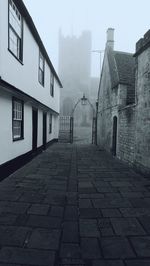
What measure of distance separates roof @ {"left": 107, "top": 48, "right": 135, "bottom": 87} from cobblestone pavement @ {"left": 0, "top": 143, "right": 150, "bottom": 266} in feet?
23.9

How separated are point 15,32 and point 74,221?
653 centimetres

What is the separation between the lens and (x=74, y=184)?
272 inches

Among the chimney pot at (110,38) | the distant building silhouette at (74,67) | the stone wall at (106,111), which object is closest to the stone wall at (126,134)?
the stone wall at (106,111)

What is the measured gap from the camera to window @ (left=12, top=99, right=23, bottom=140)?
8.23 m

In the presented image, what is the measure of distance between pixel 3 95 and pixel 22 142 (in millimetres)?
2848

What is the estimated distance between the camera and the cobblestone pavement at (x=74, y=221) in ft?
10.2

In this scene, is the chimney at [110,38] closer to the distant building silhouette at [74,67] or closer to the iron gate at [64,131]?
the iron gate at [64,131]

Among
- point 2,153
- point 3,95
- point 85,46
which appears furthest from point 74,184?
point 85,46

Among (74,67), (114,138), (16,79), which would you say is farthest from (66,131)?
(74,67)

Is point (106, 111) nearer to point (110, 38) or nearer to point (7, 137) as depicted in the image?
point (110, 38)

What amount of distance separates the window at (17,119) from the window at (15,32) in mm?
1729

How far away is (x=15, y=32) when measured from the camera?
25.0ft

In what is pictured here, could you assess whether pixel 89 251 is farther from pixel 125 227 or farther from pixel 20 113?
pixel 20 113

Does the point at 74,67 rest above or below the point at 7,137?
above
